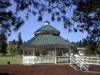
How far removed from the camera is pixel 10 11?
6.86m

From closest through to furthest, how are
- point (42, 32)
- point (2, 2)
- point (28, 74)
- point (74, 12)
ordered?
point (2, 2)
point (74, 12)
point (28, 74)
point (42, 32)

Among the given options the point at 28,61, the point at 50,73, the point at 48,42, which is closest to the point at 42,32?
the point at 48,42

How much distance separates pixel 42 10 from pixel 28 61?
14.7 metres

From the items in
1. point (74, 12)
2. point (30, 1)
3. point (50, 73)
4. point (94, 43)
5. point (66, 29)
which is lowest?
Result: point (50, 73)

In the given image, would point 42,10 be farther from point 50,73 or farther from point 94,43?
point 50,73

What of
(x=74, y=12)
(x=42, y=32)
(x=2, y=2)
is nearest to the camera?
(x=2, y=2)

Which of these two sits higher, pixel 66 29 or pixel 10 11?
pixel 10 11

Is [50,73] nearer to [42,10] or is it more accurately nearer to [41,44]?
[41,44]

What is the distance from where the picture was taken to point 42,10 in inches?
276

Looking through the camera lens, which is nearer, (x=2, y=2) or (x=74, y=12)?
(x=2, y=2)

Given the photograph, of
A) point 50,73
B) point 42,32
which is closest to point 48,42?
point 42,32

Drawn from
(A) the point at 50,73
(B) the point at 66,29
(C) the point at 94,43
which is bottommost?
(A) the point at 50,73

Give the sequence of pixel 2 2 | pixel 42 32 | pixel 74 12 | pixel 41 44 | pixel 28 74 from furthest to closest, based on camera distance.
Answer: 1. pixel 42 32
2. pixel 41 44
3. pixel 28 74
4. pixel 74 12
5. pixel 2 2

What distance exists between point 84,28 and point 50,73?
8176 mm
